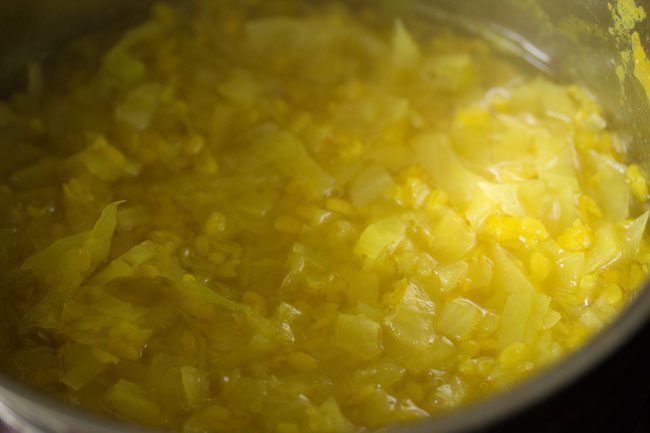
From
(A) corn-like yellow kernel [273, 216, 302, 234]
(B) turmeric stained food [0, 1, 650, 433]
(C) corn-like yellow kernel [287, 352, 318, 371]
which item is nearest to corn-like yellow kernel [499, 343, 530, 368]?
(B) turmeric stained food [0, 1, 650, 433]

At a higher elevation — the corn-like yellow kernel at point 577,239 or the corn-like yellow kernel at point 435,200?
the corn-like yellow kernel at point 577,239

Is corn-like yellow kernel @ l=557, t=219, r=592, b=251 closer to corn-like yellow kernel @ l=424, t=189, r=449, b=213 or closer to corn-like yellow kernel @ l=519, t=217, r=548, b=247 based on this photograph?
corn-like yellow kernel @ l=519, t=217, r=548, b=247

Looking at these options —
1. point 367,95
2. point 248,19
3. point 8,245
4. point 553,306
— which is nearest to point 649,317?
point 553,306

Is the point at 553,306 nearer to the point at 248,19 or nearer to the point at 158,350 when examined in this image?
the point at 158,350

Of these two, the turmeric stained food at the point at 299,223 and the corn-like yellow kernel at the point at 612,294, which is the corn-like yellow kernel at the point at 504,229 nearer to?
the turmeric stained food at the point at 299,223

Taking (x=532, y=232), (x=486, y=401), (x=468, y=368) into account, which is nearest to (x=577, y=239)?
(x=532, y=232)

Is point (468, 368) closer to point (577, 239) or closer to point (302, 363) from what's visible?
point (302, 363)

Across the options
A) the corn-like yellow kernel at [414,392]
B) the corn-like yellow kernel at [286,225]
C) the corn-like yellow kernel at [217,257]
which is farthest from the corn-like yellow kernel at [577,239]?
the corn-like yellow kernel at [217,257]

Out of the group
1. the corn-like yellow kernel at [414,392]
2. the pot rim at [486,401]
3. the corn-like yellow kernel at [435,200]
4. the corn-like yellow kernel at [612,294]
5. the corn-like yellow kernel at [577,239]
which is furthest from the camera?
the corn-like yellow kernel at [435,200]
